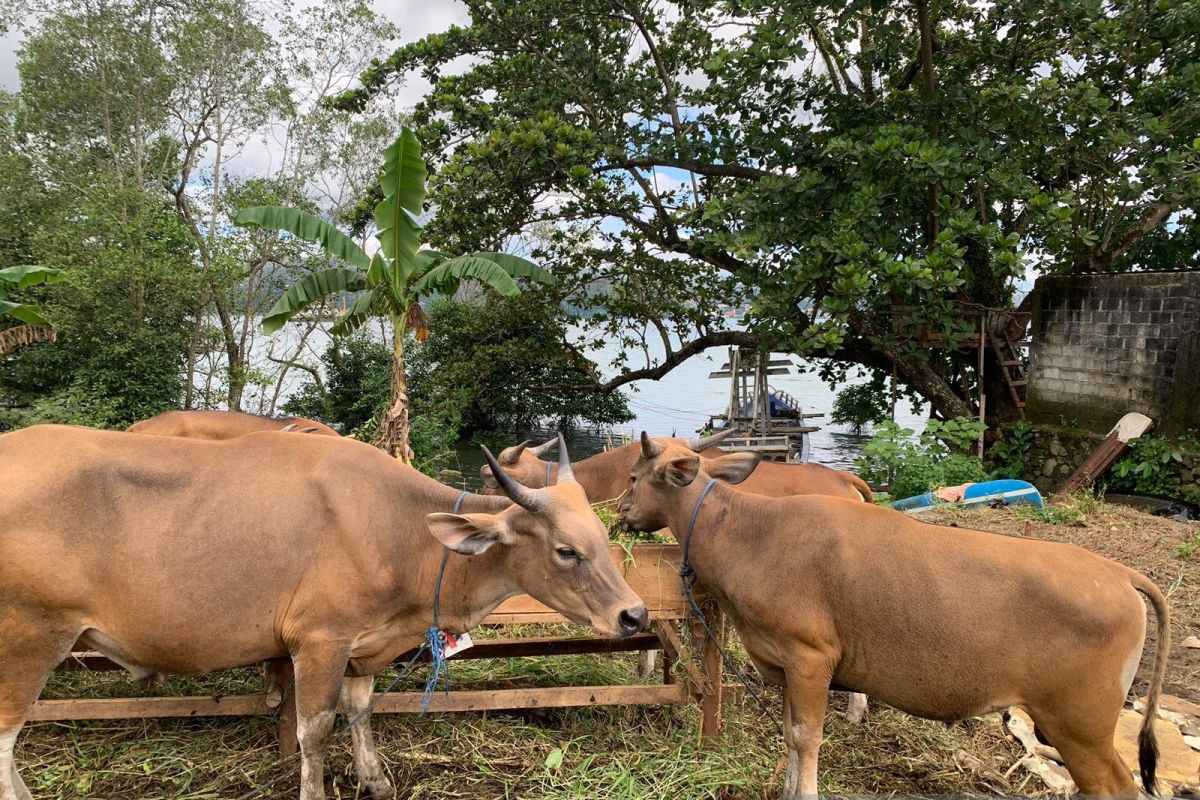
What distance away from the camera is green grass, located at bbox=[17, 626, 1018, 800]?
386cm

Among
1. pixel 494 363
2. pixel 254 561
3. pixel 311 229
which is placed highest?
pixel 311 229

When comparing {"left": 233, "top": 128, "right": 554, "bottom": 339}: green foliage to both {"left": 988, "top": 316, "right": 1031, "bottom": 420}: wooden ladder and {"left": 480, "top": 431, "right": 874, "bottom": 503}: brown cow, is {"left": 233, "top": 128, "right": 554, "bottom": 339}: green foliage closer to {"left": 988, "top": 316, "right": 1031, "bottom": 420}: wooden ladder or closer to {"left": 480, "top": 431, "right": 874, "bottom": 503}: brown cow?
{"left": 480, "top": 431, "right": 874, "bottom": 503}: brown cow

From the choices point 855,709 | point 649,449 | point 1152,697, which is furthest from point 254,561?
point 1152,697

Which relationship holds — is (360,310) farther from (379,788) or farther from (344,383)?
(344,383)

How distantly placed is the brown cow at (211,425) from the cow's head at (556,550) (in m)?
3.32

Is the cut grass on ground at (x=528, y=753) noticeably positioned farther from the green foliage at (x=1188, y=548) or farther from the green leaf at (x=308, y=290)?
the green leaf at (x=308, y=290)

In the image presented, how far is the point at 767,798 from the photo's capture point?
3920 millimetres

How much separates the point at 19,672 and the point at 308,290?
22.5ft

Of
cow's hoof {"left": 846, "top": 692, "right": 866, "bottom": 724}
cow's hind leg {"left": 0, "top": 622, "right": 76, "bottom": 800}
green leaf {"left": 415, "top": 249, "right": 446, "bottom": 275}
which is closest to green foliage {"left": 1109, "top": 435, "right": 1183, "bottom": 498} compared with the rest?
cow's hoof {"left": 846, "top": 692, "right": 866, "bottom": 724}

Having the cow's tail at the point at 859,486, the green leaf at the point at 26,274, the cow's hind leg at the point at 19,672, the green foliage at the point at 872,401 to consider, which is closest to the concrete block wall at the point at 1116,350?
the green foliage at the point at 872,401

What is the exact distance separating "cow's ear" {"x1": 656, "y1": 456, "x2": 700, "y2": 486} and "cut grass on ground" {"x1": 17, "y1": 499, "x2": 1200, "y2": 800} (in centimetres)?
147

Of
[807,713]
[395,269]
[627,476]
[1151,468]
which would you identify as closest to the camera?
[807,713]

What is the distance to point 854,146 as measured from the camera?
949cm

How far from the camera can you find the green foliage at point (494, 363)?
53.8 ft
